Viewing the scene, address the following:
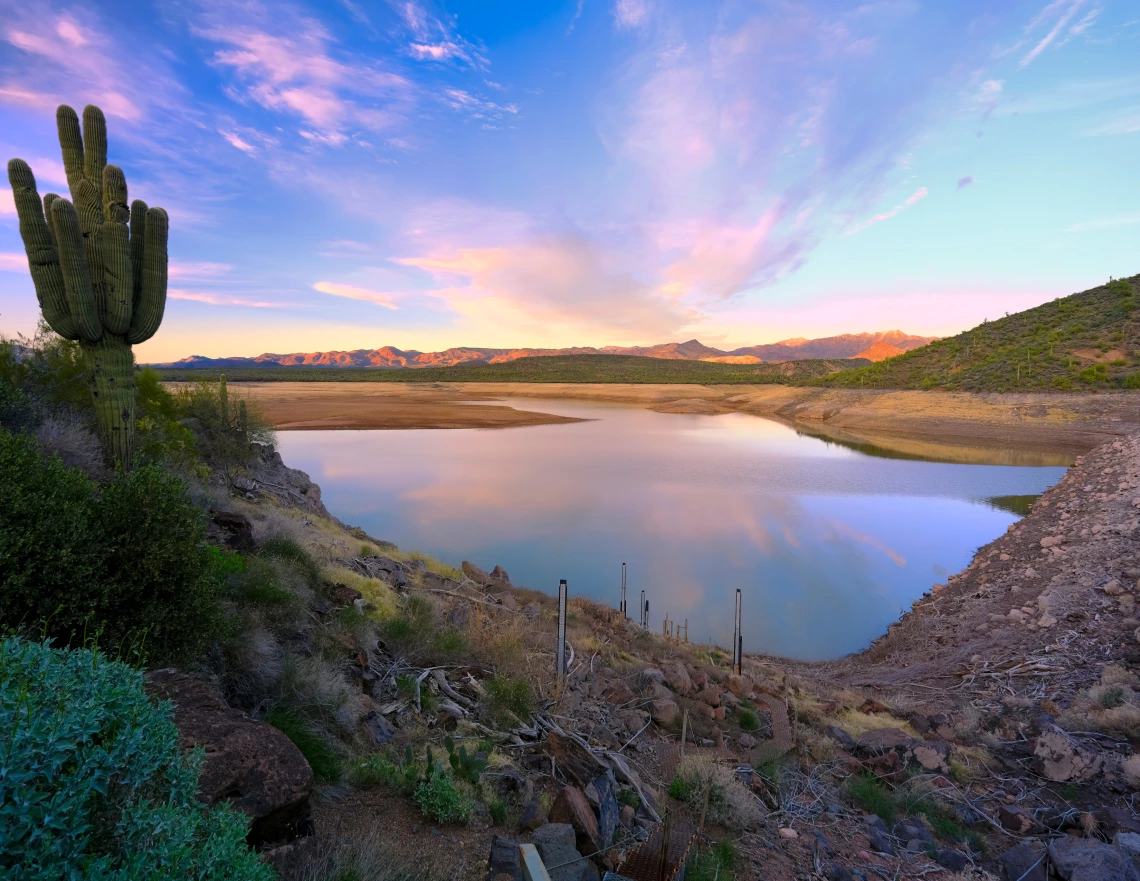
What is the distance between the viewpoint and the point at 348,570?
8.35 meters

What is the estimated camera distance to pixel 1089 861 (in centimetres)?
390

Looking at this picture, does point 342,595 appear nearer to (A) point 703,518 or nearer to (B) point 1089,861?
(B) point 1089,861

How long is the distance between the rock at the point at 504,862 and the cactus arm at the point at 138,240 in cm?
734

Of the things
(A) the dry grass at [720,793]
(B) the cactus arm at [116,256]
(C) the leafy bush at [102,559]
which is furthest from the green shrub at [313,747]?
(B) the cactus arm at [116,256]

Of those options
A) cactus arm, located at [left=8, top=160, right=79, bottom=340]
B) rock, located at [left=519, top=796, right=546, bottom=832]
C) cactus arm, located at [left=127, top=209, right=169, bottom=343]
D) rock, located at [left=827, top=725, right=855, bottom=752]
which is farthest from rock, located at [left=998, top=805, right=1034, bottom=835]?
cactus arm, located at [left=8, top=160, right=79, bottom=340]

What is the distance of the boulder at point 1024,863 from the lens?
13.3 feet

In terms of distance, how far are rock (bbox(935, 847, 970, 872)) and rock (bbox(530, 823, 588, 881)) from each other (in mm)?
2960

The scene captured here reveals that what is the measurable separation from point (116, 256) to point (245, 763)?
6445 millimetres

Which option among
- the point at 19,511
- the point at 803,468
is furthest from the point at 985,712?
the point at 803,468

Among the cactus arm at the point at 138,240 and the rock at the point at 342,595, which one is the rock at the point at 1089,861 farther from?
the cactus arm at the point at 138,240

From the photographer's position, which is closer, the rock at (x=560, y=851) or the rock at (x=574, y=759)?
the rock at (x=560, y=851)

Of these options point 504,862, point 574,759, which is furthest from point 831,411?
point 504,862

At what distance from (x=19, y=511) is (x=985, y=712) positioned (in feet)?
32.2

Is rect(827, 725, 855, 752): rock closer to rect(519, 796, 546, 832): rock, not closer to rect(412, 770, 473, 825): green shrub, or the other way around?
rect(519, 796, 546, 832): rock
